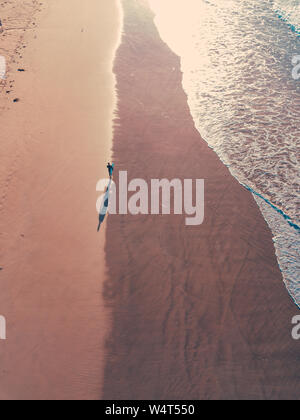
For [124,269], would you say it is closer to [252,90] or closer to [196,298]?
[196,298]

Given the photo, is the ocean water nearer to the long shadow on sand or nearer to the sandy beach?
the sandy beach

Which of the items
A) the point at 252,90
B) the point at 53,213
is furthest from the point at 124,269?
the point at 252,90

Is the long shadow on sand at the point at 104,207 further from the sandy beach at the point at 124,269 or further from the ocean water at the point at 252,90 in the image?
the ocean water at the point at 252,90

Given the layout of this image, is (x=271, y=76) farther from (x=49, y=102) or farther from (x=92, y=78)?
(x=49, y=102)

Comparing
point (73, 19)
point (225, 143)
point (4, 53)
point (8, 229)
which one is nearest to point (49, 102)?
point (4, 53)

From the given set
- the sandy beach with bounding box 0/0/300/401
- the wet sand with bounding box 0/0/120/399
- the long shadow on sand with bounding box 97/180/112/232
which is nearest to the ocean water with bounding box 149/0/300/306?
the sandy beach with bounding box 0/0/300/401
